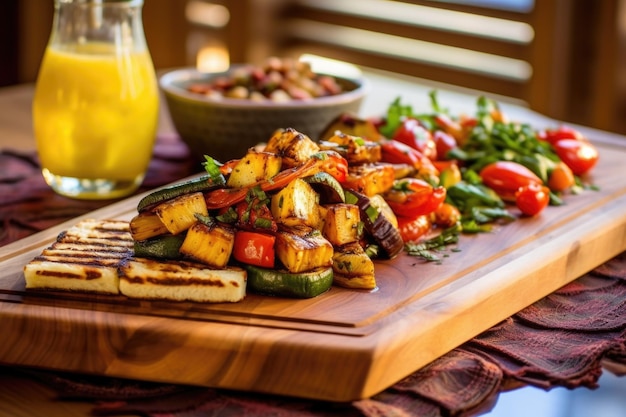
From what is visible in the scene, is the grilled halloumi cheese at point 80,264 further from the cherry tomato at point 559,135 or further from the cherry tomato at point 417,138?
the cherry tomato at point 559,135

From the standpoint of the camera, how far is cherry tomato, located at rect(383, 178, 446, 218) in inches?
101

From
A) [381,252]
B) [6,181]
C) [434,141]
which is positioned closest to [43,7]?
[6,181]

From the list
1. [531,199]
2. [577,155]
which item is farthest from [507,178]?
[577,155]

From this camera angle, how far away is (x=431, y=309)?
82.9 inches

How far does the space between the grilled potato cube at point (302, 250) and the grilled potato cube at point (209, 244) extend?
4.5 inches

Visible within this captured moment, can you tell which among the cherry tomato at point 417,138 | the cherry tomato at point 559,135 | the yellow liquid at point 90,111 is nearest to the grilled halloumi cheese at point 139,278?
the yellow liquid at point 90,111

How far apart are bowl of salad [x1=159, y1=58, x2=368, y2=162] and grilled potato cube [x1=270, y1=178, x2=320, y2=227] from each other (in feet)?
3.60

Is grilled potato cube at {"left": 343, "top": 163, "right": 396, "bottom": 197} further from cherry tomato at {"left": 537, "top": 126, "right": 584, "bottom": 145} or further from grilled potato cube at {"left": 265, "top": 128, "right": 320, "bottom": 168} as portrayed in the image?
cherry tomato at {"left": 537, "top": 126, "right": 584, "bottom": 145}

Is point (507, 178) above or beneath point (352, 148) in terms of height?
beneath

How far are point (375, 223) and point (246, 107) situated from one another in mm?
1040

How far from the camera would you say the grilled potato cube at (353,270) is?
2.20 metres

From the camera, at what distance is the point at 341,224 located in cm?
224

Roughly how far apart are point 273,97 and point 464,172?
793 millimetres

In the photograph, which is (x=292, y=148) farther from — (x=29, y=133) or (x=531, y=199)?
(x=29, y=133)
